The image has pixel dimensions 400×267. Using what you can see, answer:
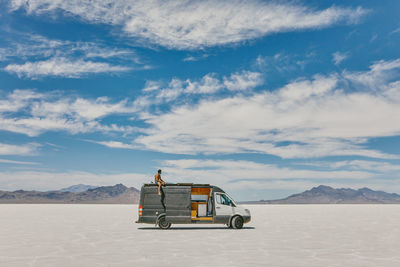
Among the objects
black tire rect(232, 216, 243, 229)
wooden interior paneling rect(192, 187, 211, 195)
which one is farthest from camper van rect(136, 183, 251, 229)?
wooden interior paneling rect(192, 187, 211, 195)

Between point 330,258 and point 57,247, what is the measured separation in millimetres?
9088

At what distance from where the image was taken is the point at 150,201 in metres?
23.6

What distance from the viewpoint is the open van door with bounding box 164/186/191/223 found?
23342 millimetres

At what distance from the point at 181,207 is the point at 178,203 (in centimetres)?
27

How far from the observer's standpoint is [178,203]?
23.5m

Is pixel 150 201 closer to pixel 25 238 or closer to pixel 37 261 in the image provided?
pixel 25 238

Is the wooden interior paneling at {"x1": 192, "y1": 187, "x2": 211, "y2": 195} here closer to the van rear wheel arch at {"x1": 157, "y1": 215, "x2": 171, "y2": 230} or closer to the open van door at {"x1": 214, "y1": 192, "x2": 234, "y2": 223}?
the open van door at {"x1": 214, "y1": 192, "x2": 234, "y2": 223}

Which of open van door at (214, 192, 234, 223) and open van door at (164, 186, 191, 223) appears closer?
open van door at (214, 192, 234, 223)

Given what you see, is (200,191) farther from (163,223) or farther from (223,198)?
(163,223)

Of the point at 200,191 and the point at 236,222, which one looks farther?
the point at 200,191

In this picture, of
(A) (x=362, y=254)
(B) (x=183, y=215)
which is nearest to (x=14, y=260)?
(A) (x=362, y=254)

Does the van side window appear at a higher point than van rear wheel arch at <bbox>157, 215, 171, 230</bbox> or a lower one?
higher

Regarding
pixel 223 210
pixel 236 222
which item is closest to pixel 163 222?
pixel 223 210

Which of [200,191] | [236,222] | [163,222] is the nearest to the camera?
[236,222]
